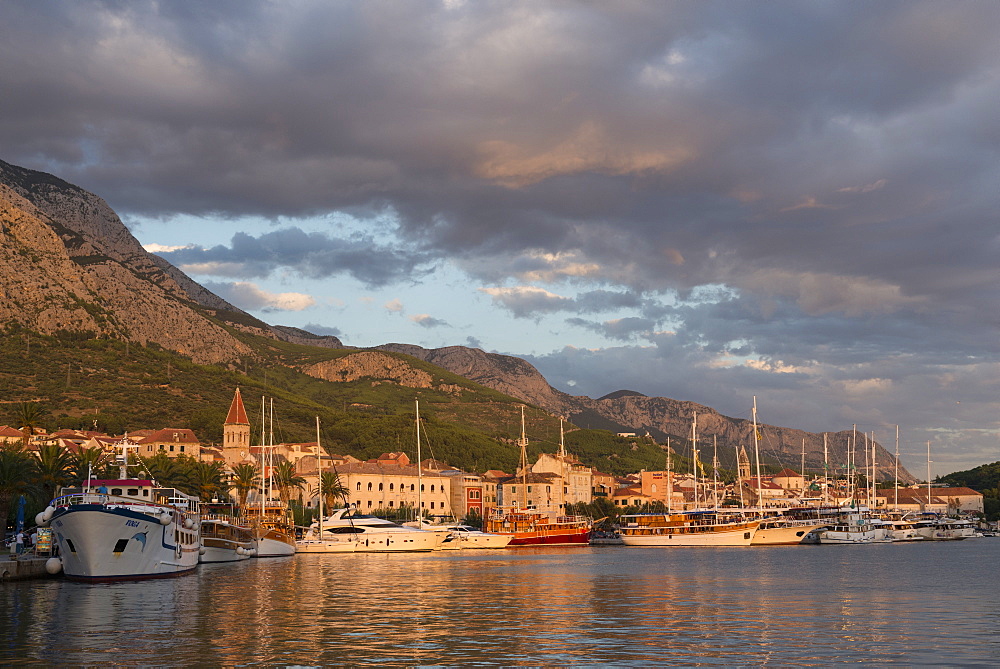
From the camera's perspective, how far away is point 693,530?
14625 cm

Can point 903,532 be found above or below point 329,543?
below

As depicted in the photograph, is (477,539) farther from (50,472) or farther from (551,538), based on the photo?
(50,472)

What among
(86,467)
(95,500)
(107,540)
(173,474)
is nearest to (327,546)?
(173,474)

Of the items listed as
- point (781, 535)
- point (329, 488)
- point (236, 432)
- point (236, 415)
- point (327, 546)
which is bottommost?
point (781, 535)

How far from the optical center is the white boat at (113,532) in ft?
178

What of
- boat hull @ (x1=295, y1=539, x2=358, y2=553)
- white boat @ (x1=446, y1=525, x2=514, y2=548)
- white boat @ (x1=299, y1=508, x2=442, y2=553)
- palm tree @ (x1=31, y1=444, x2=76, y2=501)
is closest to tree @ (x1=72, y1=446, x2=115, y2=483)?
palm tree @ (x1=31, y1=444, x2=76, y2=501)

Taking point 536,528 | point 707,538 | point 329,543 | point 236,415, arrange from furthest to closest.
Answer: point 236,415
point 536,528
point 707,538
point 329,543

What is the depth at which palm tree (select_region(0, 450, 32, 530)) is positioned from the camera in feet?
230

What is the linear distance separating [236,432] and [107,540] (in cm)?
14197

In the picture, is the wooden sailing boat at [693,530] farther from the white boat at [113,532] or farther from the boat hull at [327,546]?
the white boat at [113,532]

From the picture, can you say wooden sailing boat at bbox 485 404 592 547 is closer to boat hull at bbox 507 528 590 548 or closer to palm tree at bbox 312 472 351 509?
boat hull at bbox 507 528 590 548

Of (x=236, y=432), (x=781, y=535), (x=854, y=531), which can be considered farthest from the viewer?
(x=236, y=432)

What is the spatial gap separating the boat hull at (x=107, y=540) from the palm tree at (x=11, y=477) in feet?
53.8

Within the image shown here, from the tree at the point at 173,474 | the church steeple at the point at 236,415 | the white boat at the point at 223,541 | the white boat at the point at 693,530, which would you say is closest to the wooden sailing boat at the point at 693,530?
the white boat at the point at 693,530
